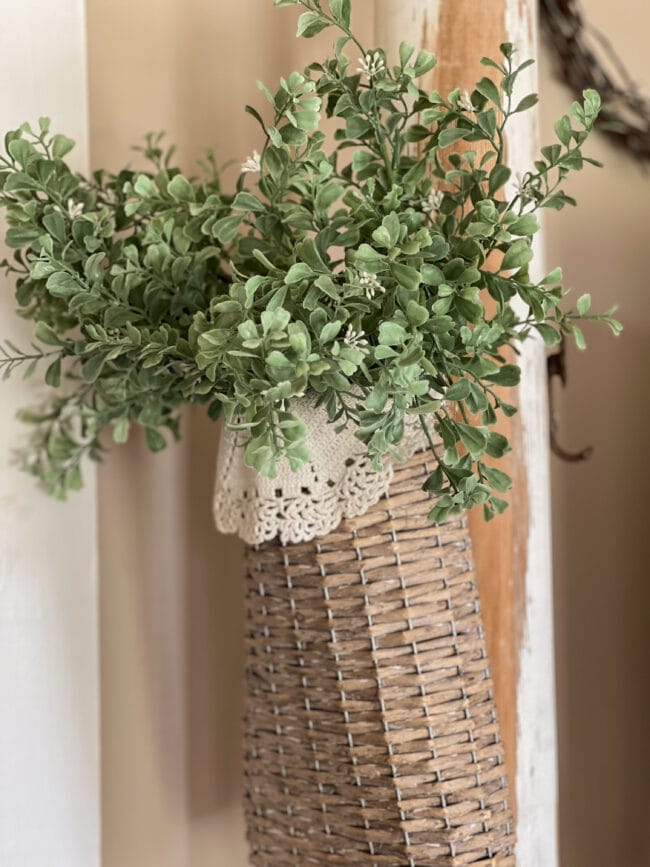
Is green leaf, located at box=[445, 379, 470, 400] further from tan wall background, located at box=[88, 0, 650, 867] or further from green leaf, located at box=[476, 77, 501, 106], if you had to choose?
tan wall background, located at box=[88, 0, 650, 867]

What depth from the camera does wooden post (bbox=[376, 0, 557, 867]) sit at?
82cm

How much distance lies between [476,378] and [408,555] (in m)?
0.16

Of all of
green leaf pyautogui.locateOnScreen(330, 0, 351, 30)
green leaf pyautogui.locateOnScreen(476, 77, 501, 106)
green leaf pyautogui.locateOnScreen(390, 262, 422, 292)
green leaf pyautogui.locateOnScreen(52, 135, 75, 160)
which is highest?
green leaf pyautogui.locateOnScreen(330, 0, 351, 30)

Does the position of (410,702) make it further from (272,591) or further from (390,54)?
(390,54)

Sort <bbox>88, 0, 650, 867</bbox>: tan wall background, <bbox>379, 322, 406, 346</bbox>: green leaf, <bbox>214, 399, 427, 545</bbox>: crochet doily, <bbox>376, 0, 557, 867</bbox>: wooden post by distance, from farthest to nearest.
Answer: <bbox>88, 0, 650, 867</bbox>: tan wall background → <bbox>376, 0, 557, 867</bbox>: wooden post → <bbox>214, 399, 427, 545</bbox>: crochet doily → <bbox>379, 322, 406, 346</bbox>: green leaf

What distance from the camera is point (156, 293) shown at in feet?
2.37

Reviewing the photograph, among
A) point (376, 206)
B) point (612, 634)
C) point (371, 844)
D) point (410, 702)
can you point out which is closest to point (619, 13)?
point (376, 206)

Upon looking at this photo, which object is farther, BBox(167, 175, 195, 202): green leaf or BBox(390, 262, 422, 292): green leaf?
BBox(167, 175, 195, 202): green leaf

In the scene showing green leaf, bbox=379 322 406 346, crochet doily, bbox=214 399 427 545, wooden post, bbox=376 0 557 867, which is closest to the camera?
green leaf, bbox=379 322 406 346

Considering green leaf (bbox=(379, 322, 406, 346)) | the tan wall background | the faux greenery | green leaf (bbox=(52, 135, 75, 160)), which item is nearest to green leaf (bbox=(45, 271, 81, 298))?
the faux greenery

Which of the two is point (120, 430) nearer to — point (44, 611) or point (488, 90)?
point (44, 611)

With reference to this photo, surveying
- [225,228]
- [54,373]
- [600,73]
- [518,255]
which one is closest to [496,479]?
[518,255]

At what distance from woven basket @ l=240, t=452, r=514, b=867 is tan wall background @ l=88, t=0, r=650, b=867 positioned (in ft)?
1.01

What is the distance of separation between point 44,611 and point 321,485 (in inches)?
14.0
